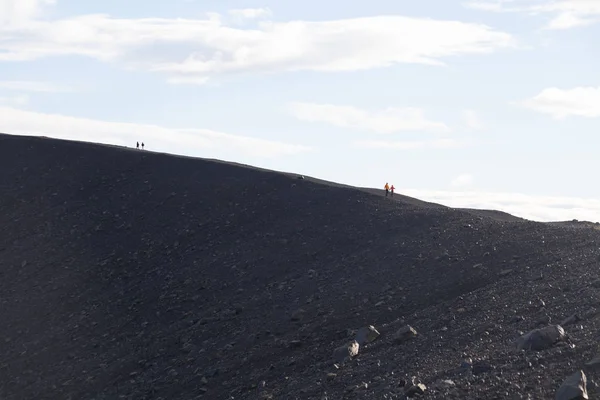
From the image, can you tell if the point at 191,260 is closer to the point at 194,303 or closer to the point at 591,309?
the point at 194,303

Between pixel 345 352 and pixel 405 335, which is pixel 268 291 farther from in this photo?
pixel 405 335

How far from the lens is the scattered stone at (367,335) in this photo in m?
24.1

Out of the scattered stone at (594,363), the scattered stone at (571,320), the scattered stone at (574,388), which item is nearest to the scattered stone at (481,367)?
the scattered stone at (594,363)

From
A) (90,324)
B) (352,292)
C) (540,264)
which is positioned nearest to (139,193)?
(90,324)

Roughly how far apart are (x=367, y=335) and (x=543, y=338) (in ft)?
20.7

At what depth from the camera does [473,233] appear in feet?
107

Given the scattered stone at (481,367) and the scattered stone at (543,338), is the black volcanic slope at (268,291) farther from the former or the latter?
the scattered stone at (543,338)

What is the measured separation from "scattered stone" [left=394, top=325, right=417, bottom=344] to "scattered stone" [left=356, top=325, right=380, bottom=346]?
1.03 metres

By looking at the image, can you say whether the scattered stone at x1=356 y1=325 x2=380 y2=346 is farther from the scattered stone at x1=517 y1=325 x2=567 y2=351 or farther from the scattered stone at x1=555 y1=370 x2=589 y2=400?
the scattered stone at x1=555 y1=370 x2=589 y2=400

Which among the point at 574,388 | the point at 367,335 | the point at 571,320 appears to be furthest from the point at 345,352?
→ the point at 574,388

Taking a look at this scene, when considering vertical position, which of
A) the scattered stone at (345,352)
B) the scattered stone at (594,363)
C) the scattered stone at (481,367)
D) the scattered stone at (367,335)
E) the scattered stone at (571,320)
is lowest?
the scattered stone at (345,352)

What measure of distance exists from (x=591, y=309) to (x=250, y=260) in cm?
1608

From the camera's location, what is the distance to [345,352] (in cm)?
2336

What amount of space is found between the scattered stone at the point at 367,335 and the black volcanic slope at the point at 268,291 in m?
0.41
